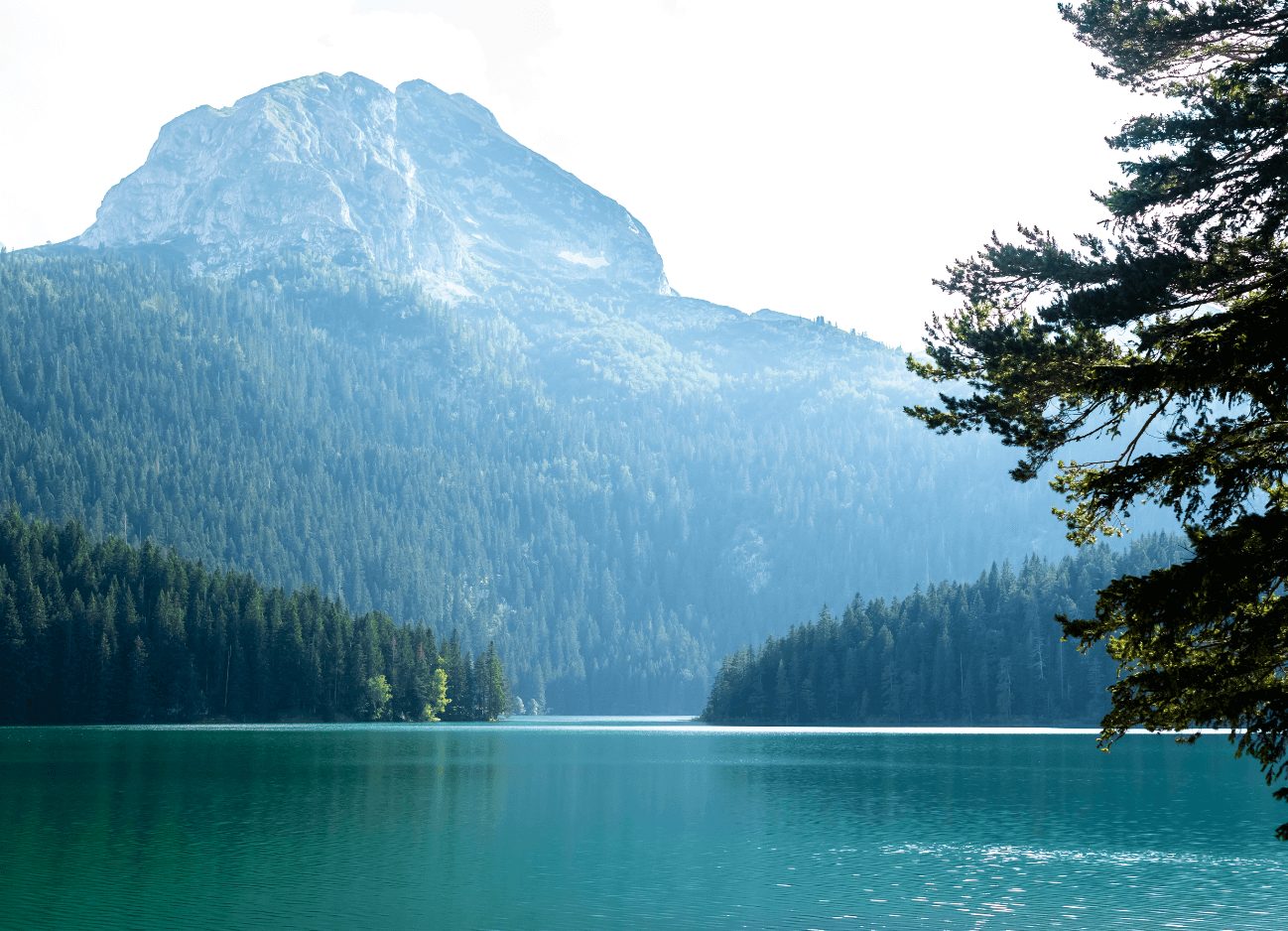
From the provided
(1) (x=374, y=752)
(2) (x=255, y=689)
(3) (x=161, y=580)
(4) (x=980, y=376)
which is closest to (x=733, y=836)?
(4) (x=980, y=376)

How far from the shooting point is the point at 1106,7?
28.7 metres

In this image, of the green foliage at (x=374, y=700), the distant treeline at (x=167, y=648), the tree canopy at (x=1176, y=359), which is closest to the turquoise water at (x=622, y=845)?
the tree canopy at (x=1176, y=359)

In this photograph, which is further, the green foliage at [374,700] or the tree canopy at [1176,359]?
the green foliage at [374,700]

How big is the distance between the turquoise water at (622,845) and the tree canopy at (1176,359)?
16.4 meters

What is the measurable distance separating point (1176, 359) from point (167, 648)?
6541 inches

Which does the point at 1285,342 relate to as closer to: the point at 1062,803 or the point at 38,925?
the point at 38,925

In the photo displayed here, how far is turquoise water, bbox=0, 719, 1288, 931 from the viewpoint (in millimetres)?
34188

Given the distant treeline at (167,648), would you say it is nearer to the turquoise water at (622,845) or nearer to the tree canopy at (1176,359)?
the turquoise water at (622,845)

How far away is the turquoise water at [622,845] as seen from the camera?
3419 centimetres

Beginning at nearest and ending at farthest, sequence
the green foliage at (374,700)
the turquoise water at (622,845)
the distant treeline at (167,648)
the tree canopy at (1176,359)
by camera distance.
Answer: the tree canopy at (1176,359), the turquoise water at (622,845), the distant treeline at (167,648), the green foliage at (374,700)

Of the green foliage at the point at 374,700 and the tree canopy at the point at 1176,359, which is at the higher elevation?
the tree canopy at the point at 1176,359

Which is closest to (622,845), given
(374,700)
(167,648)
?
(167,648)

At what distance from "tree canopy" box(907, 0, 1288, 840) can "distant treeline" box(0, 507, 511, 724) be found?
150219 mm

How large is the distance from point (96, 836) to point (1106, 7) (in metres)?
43.0
